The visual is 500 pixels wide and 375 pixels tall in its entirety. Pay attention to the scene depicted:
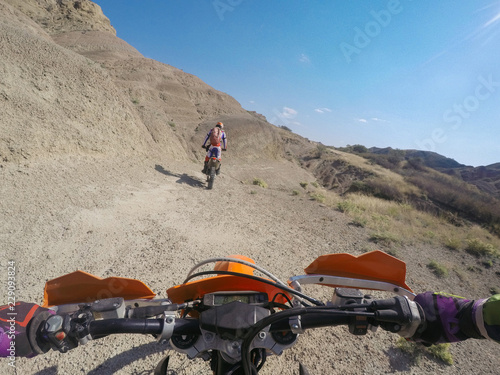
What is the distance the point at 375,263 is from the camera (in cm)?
164

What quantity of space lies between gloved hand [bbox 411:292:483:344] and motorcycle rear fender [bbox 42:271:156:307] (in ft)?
4.92

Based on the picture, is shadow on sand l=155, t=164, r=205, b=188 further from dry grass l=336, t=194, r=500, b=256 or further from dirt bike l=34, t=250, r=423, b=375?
dirt bike l=34, t=250, r=423, b=375

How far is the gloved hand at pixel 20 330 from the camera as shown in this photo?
3.09 feet

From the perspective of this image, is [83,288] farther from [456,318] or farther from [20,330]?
[456,318]

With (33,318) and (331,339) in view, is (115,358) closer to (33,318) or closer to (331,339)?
(33,318)

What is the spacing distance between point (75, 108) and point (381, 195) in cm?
1811

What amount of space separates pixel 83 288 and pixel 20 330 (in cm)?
39

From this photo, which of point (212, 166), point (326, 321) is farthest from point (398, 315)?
point (212, 166)

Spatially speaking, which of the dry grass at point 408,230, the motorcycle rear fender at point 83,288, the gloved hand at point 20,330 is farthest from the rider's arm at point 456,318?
the dry grass at point 408,230

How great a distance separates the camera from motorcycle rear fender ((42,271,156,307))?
1.34 m

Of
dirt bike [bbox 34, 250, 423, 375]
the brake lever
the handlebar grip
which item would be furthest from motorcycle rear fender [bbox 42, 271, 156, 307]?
the brake lever

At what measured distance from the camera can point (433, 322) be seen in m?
1.21

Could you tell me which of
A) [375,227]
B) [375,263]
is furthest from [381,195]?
[375,263]

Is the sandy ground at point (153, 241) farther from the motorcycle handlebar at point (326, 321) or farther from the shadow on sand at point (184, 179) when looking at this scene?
the motorcycle handlebar at point (326, 321)
